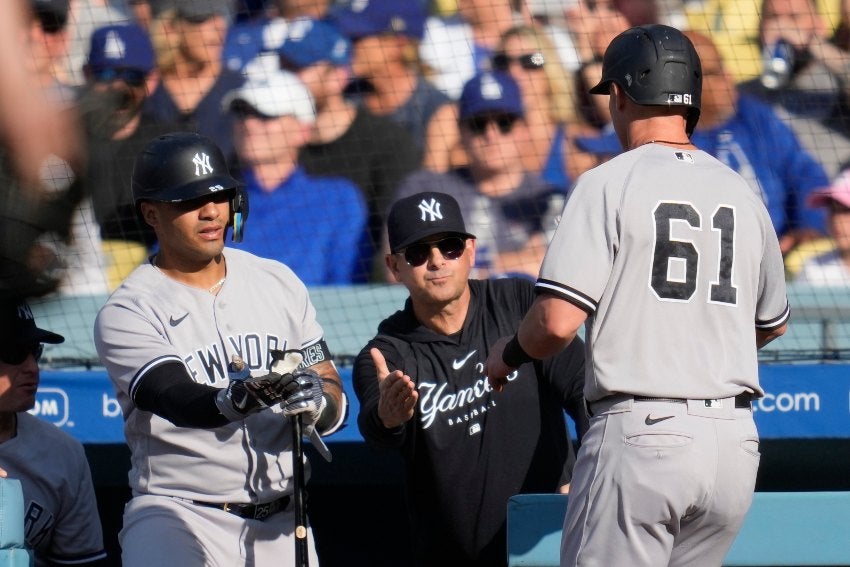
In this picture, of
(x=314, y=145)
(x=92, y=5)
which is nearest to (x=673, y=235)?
(x=314, y=145)

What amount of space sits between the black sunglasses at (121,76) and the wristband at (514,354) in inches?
127

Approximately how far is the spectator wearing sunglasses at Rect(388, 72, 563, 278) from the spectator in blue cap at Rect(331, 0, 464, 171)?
0.24ft

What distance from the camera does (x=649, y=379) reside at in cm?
194

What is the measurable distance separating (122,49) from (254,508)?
2.93 meters

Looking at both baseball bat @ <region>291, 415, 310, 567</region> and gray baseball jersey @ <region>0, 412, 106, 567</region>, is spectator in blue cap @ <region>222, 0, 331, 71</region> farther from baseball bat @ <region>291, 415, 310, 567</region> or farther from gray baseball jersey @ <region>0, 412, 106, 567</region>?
baseball bat @ <region>291, 415, 310, 567</region>

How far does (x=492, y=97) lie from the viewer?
466 centimetres

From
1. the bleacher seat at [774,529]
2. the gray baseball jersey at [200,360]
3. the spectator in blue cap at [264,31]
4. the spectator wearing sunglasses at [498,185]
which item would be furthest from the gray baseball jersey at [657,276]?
the spectator in blue cap at [264,31]

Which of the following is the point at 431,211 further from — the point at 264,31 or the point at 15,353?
the point at 264,31

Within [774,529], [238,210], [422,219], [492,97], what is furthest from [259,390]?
[492,97]

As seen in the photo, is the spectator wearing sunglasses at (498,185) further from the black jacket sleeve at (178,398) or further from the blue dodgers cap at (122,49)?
the black jacket sleeve at (178,398)

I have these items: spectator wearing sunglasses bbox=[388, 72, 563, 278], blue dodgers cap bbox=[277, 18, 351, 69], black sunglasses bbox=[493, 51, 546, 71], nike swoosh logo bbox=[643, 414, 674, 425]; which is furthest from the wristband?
blue dodgers cap bbox=[277, 18, 351, 69]

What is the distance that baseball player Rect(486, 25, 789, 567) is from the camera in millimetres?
1923

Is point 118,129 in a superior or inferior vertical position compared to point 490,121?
superior

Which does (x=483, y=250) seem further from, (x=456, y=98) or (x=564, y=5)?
(x=564, y=5)
